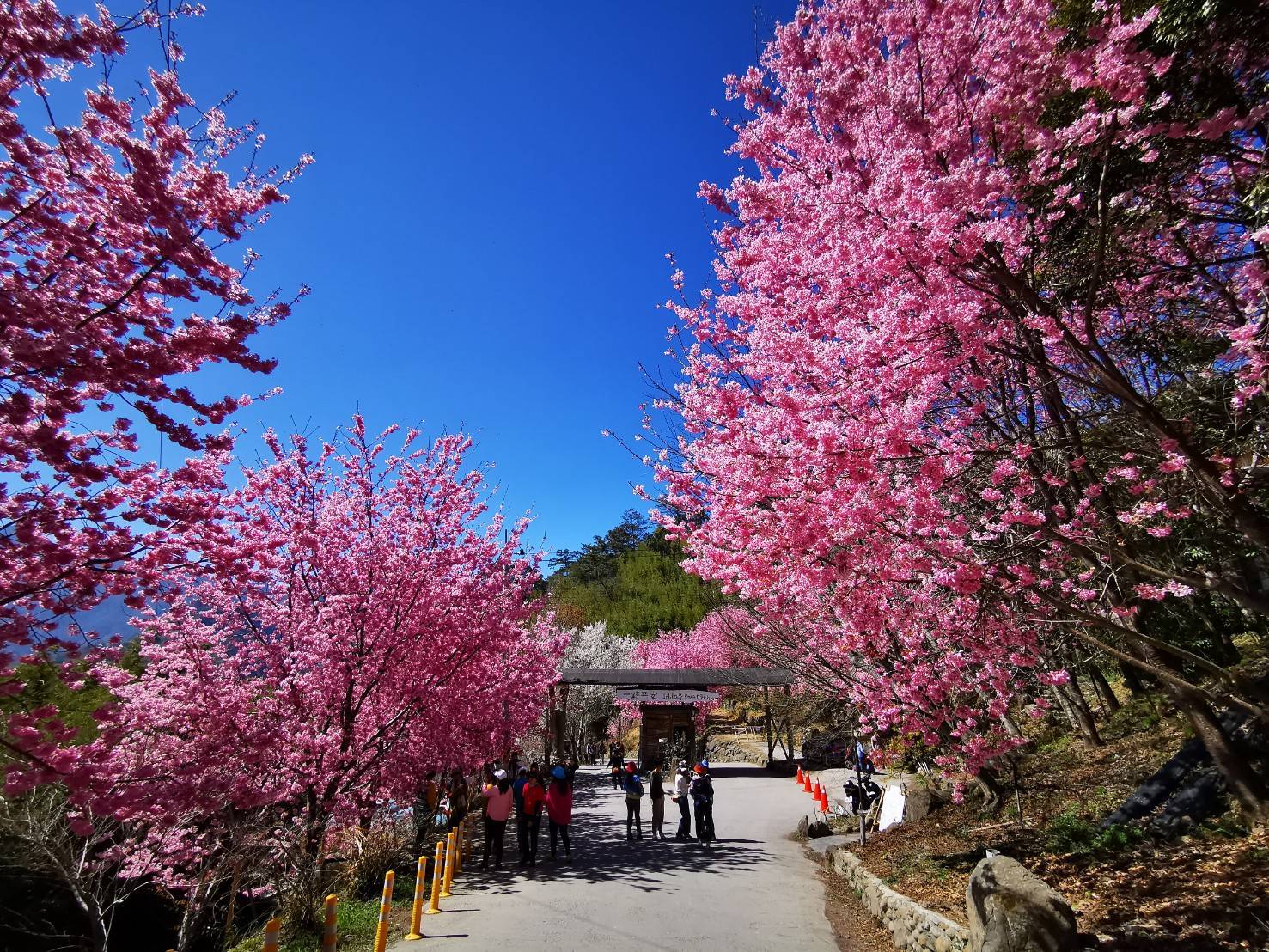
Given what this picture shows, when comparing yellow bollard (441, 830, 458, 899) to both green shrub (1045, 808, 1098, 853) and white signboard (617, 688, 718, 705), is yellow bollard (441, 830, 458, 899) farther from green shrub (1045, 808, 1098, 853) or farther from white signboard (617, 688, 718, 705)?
white signboard (617, 688, 718, 705)

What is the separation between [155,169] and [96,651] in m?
4.05

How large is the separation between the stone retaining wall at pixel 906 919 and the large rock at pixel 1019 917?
574mm

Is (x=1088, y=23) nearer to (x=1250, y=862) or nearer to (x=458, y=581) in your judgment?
(x=1250, y=862)

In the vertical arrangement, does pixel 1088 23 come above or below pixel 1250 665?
above

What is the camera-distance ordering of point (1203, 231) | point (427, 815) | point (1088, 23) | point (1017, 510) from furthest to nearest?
point (427, 815) < point (1203, 231) < point (1017, 510) < point (1088, 23)

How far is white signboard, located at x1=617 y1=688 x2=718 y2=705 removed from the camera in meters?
22.3

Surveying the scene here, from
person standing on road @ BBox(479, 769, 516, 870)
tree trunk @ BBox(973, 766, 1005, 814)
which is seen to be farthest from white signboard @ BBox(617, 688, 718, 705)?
tree trunk @ BBox(973, 766, 1005, 814)

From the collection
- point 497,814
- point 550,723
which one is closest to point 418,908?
point 497,814

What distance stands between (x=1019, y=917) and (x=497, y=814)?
25.3 feet

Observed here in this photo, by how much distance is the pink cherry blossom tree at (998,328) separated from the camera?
169 inches

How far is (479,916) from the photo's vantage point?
725cm

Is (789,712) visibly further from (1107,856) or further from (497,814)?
(1107,856)

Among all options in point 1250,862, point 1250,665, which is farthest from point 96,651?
point 1250,665

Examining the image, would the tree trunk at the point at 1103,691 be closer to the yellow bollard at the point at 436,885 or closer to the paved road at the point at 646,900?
the paved road at the point at 646,900
